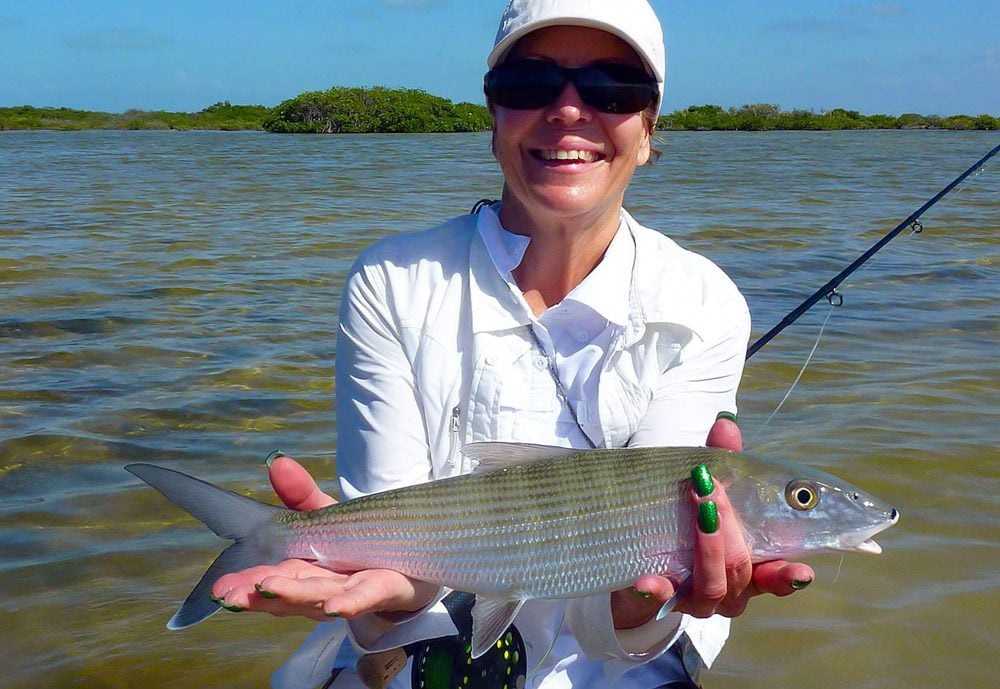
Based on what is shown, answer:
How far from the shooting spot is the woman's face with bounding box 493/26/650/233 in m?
3.07

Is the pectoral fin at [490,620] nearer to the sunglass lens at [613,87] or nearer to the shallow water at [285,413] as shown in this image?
the sunglass lens at [613,87]

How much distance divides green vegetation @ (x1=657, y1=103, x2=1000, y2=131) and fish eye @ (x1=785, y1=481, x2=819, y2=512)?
78172 millimetres

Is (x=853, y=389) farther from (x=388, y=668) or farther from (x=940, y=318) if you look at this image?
(x=388, y=668)

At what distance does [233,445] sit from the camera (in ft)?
20.5

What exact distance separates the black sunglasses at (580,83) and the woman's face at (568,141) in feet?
0.07

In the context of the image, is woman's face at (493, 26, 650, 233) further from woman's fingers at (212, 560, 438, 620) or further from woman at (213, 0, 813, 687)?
woman's fingers at (212, 560, 438, 620)

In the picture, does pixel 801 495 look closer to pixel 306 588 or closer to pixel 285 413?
pixel 306 588

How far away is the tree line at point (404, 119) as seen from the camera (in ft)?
246

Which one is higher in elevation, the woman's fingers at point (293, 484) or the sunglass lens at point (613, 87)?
the sunglass lens at point (613, 87)

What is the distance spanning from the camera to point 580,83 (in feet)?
10.1

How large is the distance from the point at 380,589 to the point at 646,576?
0.66 metres

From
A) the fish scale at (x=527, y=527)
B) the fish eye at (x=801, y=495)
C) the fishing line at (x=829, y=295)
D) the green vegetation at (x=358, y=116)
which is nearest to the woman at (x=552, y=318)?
the fish scale at (x=527, y=527)

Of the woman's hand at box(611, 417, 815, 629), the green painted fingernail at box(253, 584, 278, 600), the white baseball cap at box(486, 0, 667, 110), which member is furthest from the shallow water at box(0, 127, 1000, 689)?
the white baseball cap at box(486, 0, 667, 110)

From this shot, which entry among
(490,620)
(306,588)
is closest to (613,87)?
(490,620)
